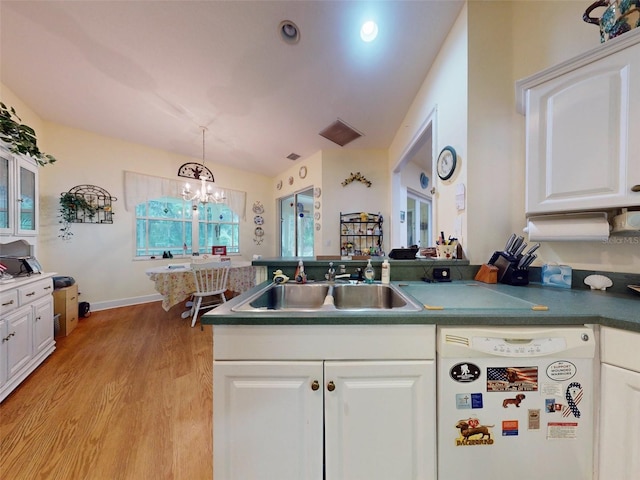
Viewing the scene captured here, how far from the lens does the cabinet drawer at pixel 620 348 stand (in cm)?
72

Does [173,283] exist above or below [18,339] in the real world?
above

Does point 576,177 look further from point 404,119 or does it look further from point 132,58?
point 132,58

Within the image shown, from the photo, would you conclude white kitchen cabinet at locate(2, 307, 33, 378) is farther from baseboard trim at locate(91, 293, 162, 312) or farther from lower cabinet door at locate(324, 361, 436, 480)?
lower cabinet door at locate(324, 361, 436, 480)

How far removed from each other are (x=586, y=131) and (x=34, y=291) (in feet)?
13.1

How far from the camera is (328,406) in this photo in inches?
32.7

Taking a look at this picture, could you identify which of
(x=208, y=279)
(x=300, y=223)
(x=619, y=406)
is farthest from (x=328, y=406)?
(x=300, y=223)

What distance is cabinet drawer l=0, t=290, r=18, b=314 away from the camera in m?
1.58

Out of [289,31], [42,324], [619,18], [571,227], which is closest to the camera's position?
[619,18]

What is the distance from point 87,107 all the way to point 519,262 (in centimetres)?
481

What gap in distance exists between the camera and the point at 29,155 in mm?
2143

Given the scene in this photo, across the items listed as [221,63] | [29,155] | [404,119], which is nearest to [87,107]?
[29,155]

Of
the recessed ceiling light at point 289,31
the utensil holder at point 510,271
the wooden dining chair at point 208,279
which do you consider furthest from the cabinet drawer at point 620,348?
the wooden dining chair at point 208,279

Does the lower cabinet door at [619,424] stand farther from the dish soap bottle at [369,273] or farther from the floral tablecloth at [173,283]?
the floral tablecloth at [173,283]

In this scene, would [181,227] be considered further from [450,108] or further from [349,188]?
[450,108]
